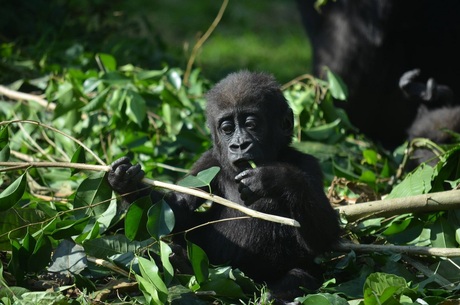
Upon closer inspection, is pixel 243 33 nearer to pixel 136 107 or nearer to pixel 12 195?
pixel 136 107

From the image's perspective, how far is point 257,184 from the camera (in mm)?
3064

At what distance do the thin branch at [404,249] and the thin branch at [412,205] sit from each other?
19 centimetres

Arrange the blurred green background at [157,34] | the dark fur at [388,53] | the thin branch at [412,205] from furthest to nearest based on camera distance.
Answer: the blurred green background at [157,34], the dark fur at [388,53], the thin branch at [412,205]

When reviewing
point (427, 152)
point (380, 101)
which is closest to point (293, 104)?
point (427, 152)

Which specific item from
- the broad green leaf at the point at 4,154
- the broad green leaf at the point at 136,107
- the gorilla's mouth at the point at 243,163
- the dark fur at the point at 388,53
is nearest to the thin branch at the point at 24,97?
the broad green leaf at the point at 136,107

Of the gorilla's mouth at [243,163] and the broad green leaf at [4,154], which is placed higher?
the broad green leaf at [4,154]

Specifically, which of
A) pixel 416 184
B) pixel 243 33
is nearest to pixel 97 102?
pixel 416 184

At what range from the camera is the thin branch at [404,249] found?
3.09 meters

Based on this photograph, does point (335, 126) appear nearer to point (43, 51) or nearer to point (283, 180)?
point (283, 180)

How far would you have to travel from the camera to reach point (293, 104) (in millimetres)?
4934

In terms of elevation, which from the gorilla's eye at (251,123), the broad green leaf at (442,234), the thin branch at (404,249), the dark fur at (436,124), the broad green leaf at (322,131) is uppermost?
the gorilla's eye at (251,123)

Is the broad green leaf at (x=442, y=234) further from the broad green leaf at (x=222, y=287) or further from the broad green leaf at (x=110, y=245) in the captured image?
the broad green leaf at (x=110, y=245)

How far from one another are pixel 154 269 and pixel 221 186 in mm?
727

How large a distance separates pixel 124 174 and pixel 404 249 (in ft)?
3.51
